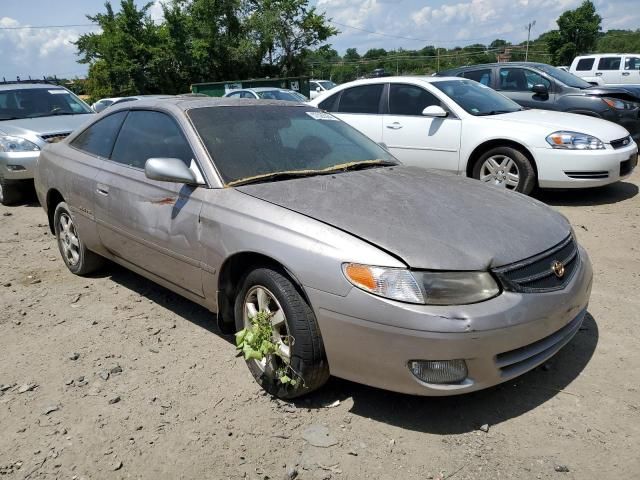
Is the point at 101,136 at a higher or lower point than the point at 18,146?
higher

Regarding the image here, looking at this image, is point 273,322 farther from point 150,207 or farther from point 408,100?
point 408,100

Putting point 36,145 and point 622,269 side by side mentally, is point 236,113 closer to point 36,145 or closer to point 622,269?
point 622,269

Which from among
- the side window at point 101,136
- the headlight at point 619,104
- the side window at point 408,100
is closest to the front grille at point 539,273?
the side window at point 101,136

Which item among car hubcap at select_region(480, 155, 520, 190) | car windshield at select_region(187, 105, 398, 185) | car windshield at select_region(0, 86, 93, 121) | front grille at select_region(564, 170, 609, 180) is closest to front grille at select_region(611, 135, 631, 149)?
front grille at select_region(564, 170, 609, 180)

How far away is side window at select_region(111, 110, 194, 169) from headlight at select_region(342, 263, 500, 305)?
155 cm

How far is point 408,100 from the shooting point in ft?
23.9

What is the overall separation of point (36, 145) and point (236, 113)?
5.28m

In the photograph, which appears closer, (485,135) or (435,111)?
(485,135)

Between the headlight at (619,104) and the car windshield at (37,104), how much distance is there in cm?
860

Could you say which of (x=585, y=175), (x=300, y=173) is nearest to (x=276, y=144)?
(x=300, y=173)

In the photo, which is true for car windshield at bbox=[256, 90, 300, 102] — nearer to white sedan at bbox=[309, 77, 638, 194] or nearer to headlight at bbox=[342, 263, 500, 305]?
white sedan at bbox=[309, 77, 638, 194]

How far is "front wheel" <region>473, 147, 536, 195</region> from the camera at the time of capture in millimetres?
6391

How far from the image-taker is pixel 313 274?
2.57m

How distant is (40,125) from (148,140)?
5.24 meters
